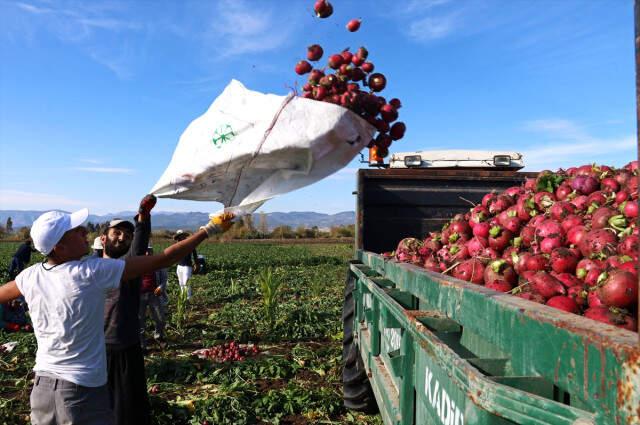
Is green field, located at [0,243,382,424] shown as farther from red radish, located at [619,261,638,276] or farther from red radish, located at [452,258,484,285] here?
red radish, located at [619,261,638,276]

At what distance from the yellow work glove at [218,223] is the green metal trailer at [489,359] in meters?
0.95

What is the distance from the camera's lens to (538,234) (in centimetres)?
269

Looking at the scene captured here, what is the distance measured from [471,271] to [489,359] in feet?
4.50

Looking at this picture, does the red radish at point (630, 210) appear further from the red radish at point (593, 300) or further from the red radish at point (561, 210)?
the red radish at point (593, 300)

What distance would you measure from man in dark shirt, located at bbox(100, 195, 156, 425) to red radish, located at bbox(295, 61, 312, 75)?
1.43 meters

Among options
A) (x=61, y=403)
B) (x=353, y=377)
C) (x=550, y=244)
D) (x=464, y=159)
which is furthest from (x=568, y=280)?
(x=464, y=159)

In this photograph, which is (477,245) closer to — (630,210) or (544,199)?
(544,199)

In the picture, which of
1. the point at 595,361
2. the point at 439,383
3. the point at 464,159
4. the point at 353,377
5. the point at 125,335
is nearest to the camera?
the point at 595,361

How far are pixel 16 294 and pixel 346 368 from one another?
286 cm

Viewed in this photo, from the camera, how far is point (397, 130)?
3238mm

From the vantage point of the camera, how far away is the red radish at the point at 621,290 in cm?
163

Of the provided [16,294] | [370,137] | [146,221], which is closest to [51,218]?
[16,294]

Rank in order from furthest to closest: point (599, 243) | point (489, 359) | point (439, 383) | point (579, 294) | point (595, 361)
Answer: point (599, 243) < point (579, 294) < point (439, 383) < point (489, 359) < point (595, 361)

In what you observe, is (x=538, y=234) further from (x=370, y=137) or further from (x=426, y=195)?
(x=426, y=195)
